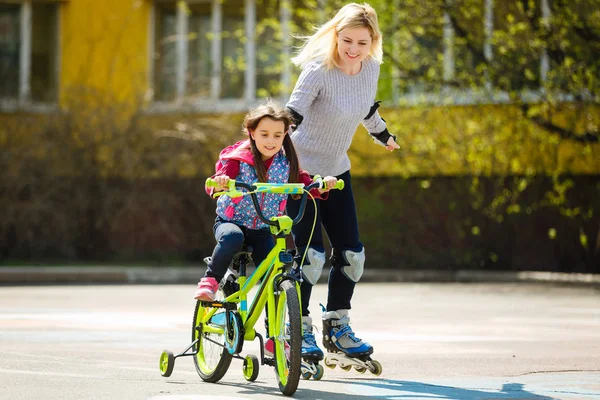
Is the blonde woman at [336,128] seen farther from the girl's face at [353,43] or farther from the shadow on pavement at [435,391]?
the shadow on pavement at [435,391]

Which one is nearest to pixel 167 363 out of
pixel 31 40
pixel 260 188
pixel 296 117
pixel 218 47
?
pixel 260 188

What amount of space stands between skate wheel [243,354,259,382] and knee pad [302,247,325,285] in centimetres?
63

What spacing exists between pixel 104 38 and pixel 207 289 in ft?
55.2

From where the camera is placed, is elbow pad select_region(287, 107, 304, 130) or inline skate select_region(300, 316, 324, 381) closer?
inline skate select_region(300, 316, 324, 381)

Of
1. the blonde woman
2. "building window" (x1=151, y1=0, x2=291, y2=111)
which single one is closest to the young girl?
the blonde woman

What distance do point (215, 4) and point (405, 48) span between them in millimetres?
6017

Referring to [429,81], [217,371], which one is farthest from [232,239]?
[429,81]

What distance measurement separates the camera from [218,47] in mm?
23359

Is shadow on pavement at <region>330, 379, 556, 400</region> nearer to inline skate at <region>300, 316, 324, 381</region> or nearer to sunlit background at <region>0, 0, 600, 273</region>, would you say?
inline skate at <region>300, 316, 324, 381</region>

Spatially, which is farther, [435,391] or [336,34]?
[336,34]

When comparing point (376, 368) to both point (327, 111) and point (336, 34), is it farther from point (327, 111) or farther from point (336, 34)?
point (336, 34)

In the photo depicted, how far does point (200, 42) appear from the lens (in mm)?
23594

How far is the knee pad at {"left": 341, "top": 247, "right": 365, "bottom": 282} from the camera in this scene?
24.0 ft

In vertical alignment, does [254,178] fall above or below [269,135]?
below
